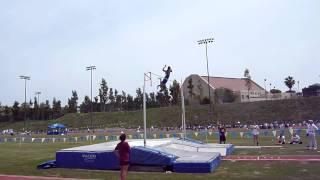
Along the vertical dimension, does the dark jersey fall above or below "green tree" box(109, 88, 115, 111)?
below

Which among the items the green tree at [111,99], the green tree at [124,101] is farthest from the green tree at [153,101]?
the green tree at [111,99]

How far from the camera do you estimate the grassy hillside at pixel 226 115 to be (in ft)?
290

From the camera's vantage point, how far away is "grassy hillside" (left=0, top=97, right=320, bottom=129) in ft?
290

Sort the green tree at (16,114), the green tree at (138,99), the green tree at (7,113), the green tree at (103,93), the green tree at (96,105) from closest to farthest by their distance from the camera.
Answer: the green tree at (103,93) < the green tree at (16,114) < the green tree at (7,113) < the green tree at (138,99) < the green tree at (96,105)

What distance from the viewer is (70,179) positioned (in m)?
16.7

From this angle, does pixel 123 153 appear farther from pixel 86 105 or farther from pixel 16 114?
pixel 86 105

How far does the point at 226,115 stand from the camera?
93.4m

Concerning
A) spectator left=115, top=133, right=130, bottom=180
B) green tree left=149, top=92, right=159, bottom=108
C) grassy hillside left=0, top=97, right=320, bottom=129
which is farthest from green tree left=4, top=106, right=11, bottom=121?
spectator left=115, top=133, right=130, bottom=180

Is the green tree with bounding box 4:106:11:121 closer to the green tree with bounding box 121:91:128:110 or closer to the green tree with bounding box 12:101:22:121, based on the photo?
the green tree with bounding box 12:101:22:121

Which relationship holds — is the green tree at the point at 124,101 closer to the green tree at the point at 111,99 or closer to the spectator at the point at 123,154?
the green tree at the point at 111,99

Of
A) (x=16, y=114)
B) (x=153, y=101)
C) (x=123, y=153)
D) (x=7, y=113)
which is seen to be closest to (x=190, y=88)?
(x=153, y=101)

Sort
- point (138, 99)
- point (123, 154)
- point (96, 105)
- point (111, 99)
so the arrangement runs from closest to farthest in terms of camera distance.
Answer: point (123, 154)
point (138, 99)
point (111, 99)
point (96, 105)

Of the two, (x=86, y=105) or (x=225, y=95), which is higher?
(x=225, y=95)

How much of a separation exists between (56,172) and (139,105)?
113m
